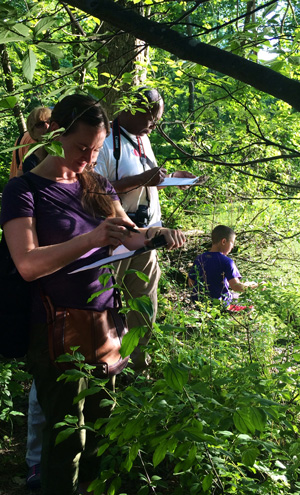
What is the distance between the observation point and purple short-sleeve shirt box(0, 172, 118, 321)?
6.73 ft

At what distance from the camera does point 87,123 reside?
84.3 inches

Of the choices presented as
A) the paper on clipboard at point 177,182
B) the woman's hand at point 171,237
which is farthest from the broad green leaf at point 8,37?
the paper on clipboard at point 177,182

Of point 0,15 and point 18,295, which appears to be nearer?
point 0,15

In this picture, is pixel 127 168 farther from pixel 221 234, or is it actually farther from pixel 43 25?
pixel 43 25

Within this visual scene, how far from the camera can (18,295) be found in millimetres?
2100

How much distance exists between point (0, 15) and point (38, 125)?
1.90m

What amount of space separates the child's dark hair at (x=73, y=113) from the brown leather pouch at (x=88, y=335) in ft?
2.41

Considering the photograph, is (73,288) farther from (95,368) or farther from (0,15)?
(0,15)

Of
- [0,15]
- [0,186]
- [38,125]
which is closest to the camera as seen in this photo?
[0,15]

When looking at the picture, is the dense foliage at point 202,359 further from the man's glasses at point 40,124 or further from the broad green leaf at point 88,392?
the man's glasses at point 40,124

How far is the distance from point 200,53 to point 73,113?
2.80ft

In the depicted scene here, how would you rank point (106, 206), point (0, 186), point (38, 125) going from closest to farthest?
point (106, 206) < point (38, 125) < point (0, 186)

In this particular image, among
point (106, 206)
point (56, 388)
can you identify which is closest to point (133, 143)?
point (106, 206)

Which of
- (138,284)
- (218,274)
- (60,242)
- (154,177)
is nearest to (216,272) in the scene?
(218,274)
